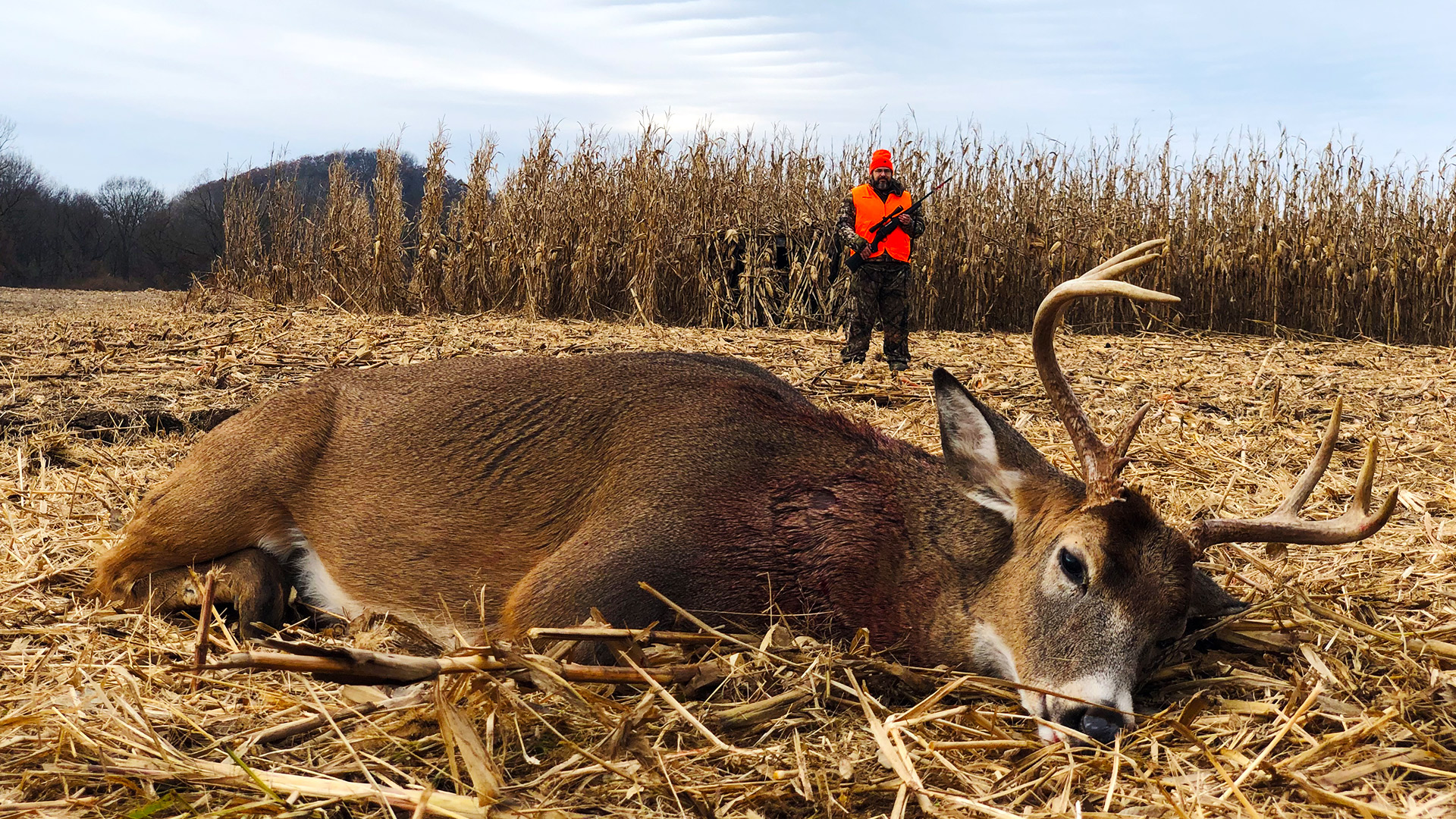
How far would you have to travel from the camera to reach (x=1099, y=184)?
1752cm

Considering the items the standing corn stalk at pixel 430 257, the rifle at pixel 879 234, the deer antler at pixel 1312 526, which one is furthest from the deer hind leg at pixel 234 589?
the standing corn stalk at pixel 430 257

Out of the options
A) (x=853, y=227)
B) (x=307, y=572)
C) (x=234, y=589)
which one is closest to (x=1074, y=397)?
(x=307, y=572)

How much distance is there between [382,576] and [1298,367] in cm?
958

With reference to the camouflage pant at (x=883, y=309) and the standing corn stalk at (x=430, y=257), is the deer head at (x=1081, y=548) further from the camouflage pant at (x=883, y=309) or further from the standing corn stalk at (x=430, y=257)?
the standing corn stalk at (x=430, y=257)

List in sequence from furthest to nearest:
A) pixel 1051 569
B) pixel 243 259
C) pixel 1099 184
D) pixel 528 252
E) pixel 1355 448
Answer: pixel 243 259 < pixel 1099 184 < pixel 528 252 < pixel 1355 448 < pixel 1051 569

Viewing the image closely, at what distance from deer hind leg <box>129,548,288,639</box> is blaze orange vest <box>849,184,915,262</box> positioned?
7.99m

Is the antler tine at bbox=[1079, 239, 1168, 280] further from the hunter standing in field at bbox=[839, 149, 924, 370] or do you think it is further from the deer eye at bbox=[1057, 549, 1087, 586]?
the hunter standing in field at bbox=[839, 149, 924, 370]

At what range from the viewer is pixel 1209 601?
319 centimetres

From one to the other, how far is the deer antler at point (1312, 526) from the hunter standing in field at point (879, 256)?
734 cm

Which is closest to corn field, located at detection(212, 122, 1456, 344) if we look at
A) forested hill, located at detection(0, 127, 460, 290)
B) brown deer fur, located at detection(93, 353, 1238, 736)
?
brown deer fur, located at detection(93, 353, 1238, 736)

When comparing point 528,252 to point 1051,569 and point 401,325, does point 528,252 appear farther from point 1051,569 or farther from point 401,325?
point 1051,569

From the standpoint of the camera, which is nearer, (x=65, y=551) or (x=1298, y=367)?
(x=65, y=551)

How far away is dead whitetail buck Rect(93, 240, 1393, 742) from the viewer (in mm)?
2807

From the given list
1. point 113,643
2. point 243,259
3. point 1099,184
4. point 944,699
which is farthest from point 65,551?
point 243,259
